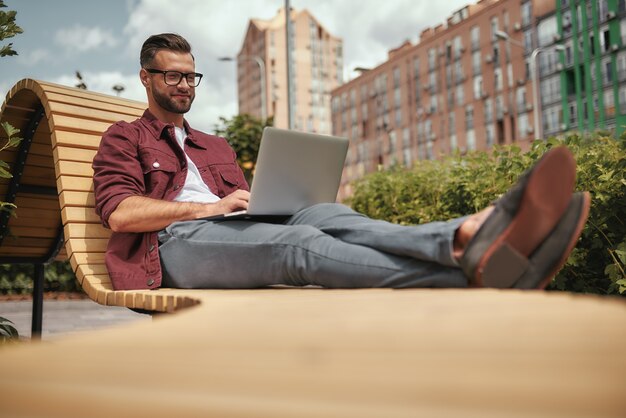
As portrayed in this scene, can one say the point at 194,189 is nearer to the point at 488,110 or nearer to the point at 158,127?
the point at 158,127

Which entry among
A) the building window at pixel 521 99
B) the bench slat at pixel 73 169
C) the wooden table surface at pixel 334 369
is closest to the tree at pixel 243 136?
the bench slat at pixel 73 169

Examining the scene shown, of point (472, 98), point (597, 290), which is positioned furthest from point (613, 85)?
point (597, 290)

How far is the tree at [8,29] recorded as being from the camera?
10.4 ft

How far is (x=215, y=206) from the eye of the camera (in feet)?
9.55

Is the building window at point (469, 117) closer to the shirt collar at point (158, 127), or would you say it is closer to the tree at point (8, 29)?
the shirt collar at point (158, 127)

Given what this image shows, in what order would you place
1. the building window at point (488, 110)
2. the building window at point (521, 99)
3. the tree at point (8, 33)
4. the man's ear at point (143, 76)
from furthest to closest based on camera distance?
1. the building window at point (488, 110)
2. the building window at point (521, 99)
3. the man's ear at point (143, 76)
4. the tree at point (8, 33)

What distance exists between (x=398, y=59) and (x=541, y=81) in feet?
70.9

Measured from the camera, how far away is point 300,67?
334 ft

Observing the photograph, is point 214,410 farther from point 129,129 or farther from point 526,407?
point 129,129

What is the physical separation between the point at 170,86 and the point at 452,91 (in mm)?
68682

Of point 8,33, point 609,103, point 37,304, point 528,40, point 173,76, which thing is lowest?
point 37,304

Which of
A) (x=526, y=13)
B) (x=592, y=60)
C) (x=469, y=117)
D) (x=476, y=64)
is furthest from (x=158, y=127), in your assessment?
(x=469, y=117)

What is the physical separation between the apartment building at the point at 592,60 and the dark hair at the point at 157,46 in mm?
51184

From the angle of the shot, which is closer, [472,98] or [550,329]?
[550,329]
